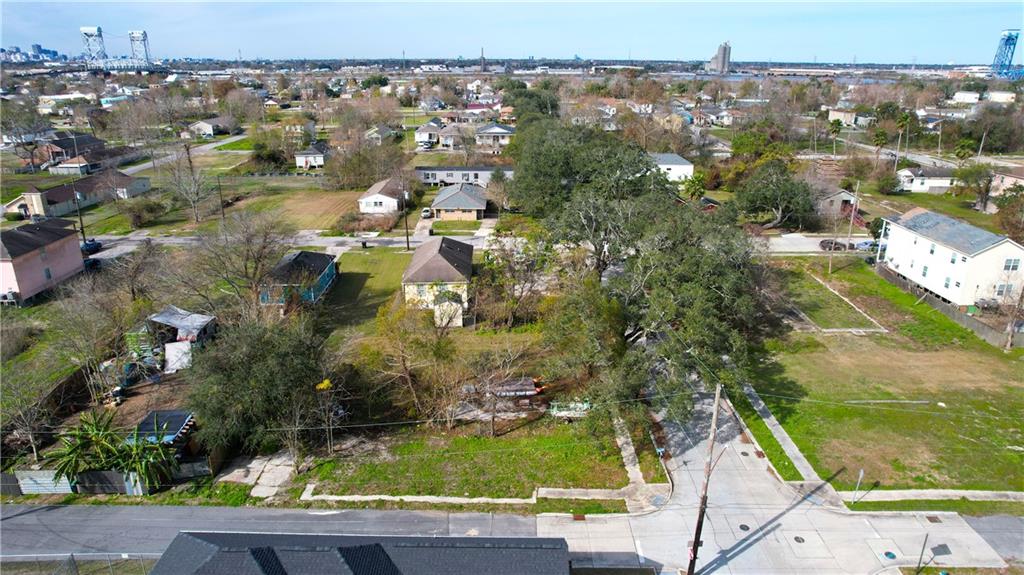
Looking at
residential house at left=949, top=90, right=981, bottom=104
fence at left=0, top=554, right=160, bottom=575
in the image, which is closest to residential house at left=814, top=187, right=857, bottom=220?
fence at left=0, top=554, right=160, bottom=575

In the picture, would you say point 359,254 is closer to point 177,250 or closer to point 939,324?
point 177,250

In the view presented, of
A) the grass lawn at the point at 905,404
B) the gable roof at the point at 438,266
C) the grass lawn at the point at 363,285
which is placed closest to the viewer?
the grass lawn at the point at 905,404

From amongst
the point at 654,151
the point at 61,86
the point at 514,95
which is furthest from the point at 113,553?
the point at 61,86

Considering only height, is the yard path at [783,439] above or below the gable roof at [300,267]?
below

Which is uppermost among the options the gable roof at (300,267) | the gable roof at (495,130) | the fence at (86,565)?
the gable roof at (495,130)

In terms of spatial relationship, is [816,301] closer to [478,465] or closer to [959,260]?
[959,260]

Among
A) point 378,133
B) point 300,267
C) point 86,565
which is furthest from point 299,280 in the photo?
point 378,133

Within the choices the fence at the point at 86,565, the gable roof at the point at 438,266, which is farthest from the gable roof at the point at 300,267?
the fence at the point at 86,565

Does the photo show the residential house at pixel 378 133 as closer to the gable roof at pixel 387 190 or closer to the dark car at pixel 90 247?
the gable roof at pixel 387 190
